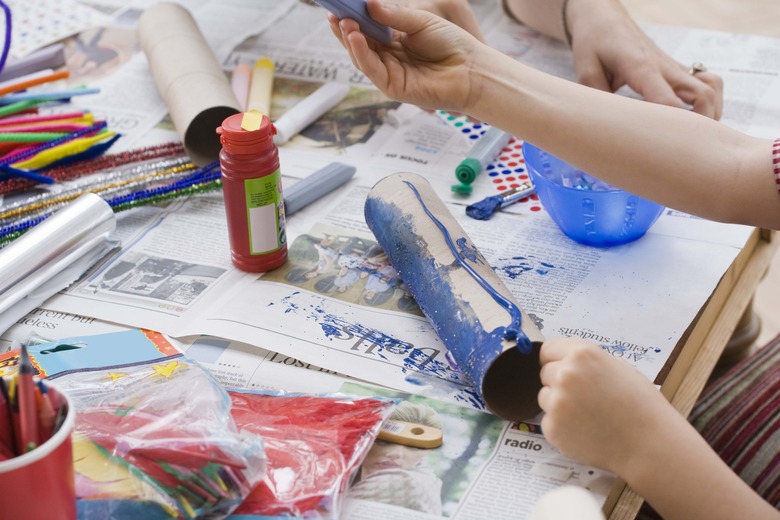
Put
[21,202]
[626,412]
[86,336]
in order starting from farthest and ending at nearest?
[21,202] → [86,336] → [626,412]

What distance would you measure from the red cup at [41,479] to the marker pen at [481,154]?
0.56 metres

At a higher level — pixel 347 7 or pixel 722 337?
pixel 347 7

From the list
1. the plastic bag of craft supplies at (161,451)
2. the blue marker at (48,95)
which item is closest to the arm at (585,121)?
the plastic bag of craft supplies at (161,451)

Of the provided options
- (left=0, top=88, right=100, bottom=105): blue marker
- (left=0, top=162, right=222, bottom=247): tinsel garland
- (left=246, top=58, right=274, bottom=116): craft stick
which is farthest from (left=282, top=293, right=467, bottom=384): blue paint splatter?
(left=0, top=88, right=100, bottom=105): blue marker

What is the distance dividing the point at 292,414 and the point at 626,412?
0.24 meters

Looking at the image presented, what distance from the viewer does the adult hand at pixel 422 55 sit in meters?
0.77

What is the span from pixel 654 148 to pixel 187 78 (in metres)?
0.58

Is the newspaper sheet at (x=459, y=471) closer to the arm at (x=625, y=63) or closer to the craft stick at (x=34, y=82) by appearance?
the arm at (x=625, y=63)

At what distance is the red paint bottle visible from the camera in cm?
75

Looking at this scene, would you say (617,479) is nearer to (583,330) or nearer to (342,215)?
(583,330)

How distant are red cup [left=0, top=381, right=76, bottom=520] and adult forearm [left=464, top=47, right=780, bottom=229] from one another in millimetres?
469

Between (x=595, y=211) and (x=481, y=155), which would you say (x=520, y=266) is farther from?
(x=481, y=155)

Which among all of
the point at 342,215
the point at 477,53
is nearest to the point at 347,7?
the point at 477,53

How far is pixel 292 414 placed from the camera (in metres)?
0.64
